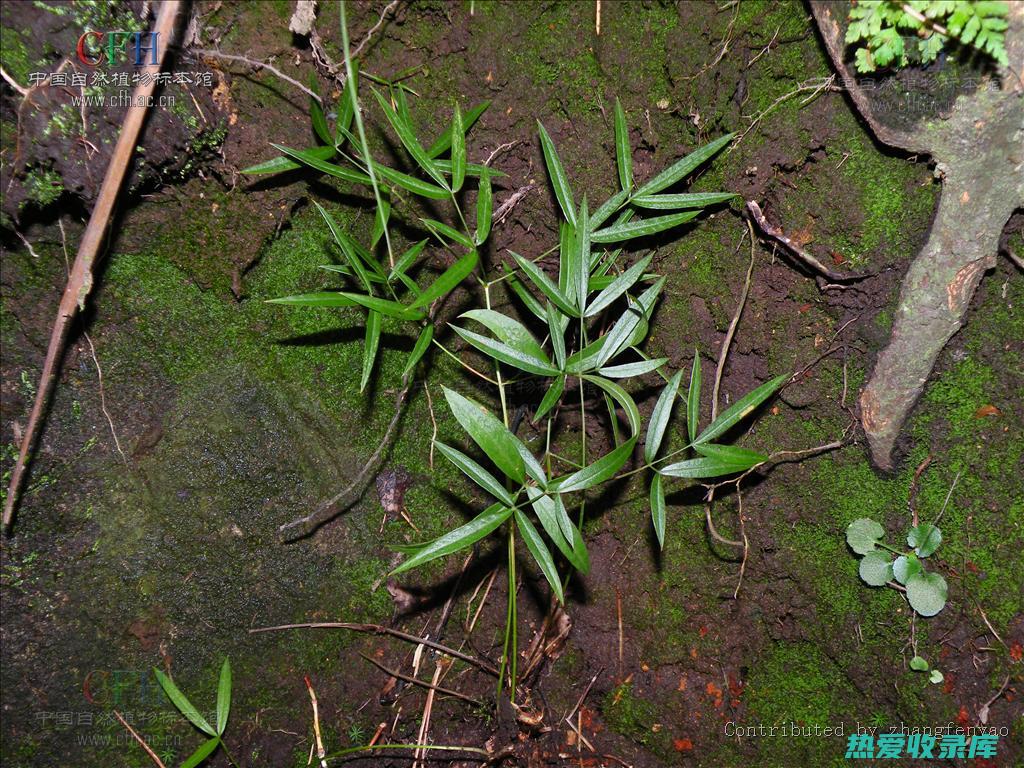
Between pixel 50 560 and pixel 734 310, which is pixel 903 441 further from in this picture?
pixel 50 560

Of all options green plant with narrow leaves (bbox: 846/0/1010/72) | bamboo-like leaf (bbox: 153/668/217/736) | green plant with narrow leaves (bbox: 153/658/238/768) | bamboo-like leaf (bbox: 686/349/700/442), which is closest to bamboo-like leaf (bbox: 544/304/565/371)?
bamboo-like leaf (bbox: 686/349/700/442)

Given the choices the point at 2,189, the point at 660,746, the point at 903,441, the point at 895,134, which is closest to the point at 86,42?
the point at 2,189

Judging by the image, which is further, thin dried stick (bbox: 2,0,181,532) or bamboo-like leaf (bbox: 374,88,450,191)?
bamboo-like leaf (bbox: 374,88,450,191)

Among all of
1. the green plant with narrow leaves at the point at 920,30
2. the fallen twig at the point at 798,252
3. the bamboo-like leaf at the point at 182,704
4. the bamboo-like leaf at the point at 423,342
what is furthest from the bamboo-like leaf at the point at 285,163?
the bamboo-like leaf at the point at 182,704

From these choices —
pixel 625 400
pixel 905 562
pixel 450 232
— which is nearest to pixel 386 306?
pixel 450 232

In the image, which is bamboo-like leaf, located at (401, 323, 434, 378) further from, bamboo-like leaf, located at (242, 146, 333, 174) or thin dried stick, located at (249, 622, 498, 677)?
thin dried stick, located at (249, 622, 498, 677)

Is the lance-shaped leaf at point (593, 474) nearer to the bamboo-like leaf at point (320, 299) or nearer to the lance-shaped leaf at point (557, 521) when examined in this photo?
the lance-shaped leaf at point (557, 521)
